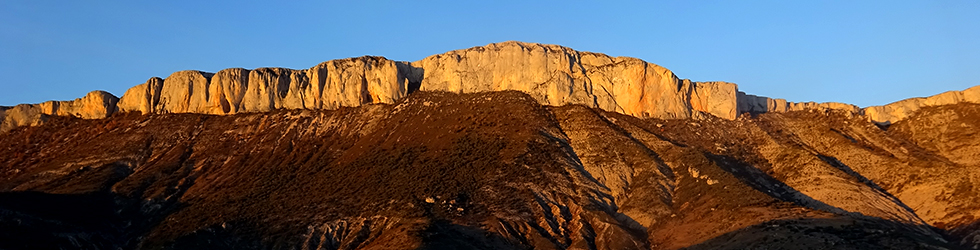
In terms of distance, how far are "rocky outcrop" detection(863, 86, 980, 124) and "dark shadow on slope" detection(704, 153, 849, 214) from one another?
27.1m

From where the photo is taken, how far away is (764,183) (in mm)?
107250

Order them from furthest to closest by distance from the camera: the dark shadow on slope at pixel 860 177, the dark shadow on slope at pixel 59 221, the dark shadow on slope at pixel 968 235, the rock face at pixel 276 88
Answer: the rock face at pixel 276 88 → the dark shadow on slope at pixel 860 177 → the dark shadow on slope at pixel 59 221 → the dark shadow on slope at pixel 968 235

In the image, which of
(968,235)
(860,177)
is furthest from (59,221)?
(968,235)

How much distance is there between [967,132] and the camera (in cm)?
11719

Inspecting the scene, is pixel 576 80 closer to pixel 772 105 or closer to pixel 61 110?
pixel 772 105

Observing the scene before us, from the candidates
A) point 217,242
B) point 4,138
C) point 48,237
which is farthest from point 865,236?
point 4,138

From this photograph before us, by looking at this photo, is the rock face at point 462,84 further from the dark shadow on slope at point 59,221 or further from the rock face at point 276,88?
the dark shadow on slope at point 59,221

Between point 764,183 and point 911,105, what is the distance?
35.9 meters

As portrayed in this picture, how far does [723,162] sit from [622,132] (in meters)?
12.9

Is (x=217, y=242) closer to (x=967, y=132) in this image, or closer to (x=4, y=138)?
(x=4, y=138)

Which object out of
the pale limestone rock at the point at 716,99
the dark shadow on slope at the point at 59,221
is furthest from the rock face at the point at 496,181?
the pale limestone rock at the point at 716,99

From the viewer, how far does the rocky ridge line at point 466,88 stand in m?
129

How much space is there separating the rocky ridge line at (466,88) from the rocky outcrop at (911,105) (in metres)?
0.13

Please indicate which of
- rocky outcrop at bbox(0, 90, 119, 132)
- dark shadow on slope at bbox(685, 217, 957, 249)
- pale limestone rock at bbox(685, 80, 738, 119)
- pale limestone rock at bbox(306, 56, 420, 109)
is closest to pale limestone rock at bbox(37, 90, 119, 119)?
rocky outcrop at bbox(0, 90, 119, 132)
